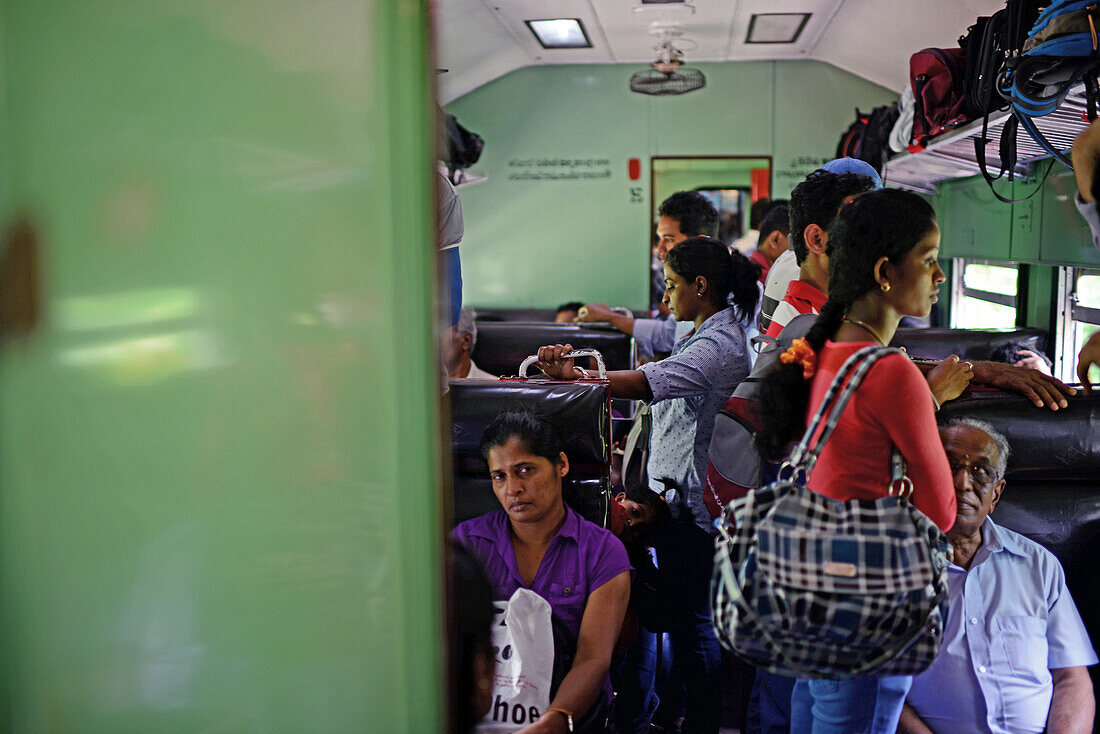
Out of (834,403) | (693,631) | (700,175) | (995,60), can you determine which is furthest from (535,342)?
(700,175)

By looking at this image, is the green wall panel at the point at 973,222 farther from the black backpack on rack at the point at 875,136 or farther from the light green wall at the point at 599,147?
the light green wall at the point at 599,147

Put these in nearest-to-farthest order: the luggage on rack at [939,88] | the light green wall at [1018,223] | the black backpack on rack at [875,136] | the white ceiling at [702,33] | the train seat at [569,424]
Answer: the train seat at [569,424] < the luggage on rack at [939,88] < the light green wall at [1018,223] < the black backpack on rack at [875,136] < the white ceiling at [702,33]

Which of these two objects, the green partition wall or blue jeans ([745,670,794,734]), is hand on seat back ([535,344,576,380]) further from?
blue jeans ([745,670,794,734])

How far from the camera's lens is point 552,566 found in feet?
6.54

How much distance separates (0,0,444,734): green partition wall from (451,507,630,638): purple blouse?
259mm

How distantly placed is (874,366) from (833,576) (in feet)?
1.10

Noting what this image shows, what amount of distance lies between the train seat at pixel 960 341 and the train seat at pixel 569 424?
87.7 inches

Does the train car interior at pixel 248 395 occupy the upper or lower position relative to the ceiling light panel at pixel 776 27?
lower

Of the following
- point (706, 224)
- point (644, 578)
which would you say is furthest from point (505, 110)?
point (644, 578)

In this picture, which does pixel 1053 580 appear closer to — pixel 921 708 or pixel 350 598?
pixel 921 708

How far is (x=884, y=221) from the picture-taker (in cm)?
143

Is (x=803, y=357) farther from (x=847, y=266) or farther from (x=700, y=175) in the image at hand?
(x=700, y=175)

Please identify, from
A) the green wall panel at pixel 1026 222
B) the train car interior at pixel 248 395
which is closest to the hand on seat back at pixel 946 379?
the train car interior at pixel 248 395

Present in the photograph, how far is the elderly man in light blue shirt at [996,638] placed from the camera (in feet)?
6.02
